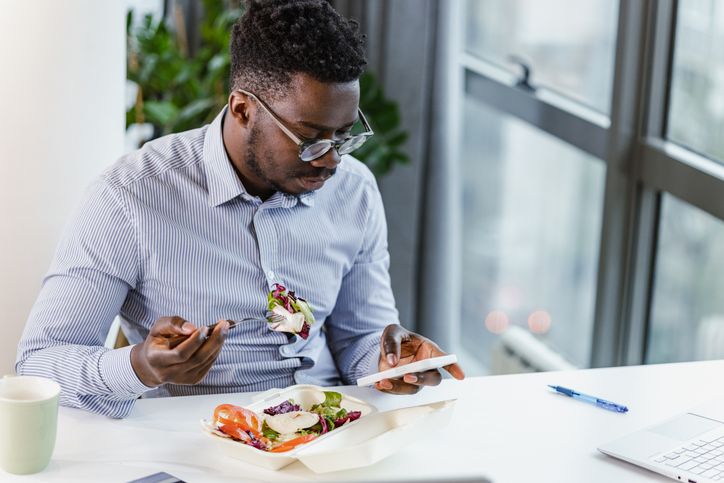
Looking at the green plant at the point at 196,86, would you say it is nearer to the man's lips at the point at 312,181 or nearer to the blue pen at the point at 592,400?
the man's lips at the point at 312,181

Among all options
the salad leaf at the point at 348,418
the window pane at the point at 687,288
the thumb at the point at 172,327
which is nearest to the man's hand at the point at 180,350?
the thumb at the point at 172,327

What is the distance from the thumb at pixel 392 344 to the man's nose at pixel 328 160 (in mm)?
311

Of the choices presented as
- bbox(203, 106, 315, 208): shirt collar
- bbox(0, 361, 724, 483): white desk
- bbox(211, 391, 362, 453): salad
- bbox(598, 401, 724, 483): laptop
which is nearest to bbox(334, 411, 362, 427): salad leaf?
bbox(211, 391, 362, 453): salad

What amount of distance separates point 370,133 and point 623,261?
1220 millimetres

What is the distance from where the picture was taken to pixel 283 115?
1.74 metres

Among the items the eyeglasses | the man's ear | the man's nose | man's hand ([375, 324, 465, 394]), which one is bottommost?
man's hand ([375, 324, 465, 394])

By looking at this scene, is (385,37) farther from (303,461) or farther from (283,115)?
(303,461)

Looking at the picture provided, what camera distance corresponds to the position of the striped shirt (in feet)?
5.42

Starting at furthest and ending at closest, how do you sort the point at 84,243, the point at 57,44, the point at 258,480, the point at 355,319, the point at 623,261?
the point at 623,261 < the point at 355,319 < the point at 57,44 < the point at 84,243 < the point at 258,480

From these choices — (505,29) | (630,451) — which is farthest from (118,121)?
(505,29)

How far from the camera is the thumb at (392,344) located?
5.55 ft

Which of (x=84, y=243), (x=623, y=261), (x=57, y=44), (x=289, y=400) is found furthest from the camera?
(x=623, y=261)

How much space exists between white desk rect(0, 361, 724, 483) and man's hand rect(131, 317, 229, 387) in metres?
0.11

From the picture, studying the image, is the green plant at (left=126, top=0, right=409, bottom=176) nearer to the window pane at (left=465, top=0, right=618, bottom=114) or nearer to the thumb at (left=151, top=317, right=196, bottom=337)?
the window pane at (left=465, top=0, right=618, bottom=114)
